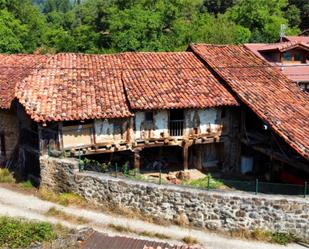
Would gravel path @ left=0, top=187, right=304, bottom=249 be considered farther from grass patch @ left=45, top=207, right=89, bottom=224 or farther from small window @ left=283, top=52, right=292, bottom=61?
small window @ left=283, top=52, right=292, bottom=61

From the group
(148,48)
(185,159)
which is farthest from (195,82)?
(148,48)

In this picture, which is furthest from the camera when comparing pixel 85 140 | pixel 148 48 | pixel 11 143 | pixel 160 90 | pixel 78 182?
pixel 148 48

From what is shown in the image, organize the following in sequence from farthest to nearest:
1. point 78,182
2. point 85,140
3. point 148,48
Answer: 1. point 148,48
2. point 85,140
3. point 78,182

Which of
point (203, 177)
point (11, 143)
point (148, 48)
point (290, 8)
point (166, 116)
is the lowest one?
point (203, 177)

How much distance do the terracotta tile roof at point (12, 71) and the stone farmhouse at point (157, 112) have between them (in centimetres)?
8

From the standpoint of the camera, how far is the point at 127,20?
146 feet

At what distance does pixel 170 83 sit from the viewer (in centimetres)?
2647

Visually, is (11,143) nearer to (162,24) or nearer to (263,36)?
(162,24)

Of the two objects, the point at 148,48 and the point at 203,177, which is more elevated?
the point at 148,48

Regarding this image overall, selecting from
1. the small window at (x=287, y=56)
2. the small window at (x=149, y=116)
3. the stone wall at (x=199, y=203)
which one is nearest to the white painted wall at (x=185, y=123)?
the small window at (x=149, y=116)

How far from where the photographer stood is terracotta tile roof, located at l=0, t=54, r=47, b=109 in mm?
26602

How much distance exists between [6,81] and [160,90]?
9672 mm

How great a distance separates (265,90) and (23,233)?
15877mm

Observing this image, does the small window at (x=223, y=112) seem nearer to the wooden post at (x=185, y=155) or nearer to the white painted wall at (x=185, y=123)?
the white painted wall at (x=185, y=123)
